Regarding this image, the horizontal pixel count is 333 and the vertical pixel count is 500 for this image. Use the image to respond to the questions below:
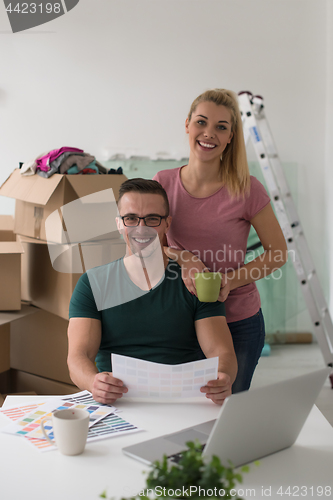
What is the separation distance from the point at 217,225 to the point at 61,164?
1048mm

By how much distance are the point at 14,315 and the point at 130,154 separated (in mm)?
1775

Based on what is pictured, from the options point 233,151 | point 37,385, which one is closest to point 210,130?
point 233,151

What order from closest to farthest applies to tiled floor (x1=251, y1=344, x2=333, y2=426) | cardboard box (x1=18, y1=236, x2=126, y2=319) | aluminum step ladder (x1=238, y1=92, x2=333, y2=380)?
cardboard box (x1=18, y1=236, x2=126, y2=319) → tiled floor (x1=251, y1=344, x2=333, y2=426) → aluminum step ladder (x1=238, y1=92, x2=333, y2=380)

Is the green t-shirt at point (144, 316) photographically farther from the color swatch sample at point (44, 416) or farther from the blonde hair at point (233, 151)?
the blonde hair at point (233, 151)

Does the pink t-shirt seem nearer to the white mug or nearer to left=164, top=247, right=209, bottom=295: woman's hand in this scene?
left=164, top=247, right=209, bottom=295: woman's hand

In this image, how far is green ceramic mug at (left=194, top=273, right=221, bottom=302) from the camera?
1321mm

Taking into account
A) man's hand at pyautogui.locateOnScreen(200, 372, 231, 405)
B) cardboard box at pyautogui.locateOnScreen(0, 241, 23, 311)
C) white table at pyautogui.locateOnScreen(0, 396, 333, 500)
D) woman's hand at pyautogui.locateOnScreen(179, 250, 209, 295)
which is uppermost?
woman's hand at pyautogui.locateOnScreen(179, 250, 209, 295)

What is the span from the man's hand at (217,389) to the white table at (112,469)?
0.39ft

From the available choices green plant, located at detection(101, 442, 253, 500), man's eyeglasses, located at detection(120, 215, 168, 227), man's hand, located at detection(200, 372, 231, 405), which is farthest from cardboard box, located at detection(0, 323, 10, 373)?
green plant, located at detection(101, 442, 253, 500)

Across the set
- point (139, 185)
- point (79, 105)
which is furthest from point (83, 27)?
point (139, 185)

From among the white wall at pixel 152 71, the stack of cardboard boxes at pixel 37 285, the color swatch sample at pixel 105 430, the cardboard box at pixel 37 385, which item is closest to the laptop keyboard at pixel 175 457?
the color swatch sample at pixel 105 430

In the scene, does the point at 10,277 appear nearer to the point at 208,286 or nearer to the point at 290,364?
the point at 208,286

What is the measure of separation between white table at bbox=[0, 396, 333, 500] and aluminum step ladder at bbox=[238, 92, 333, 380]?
7.32 feet

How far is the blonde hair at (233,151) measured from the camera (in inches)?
62.7
